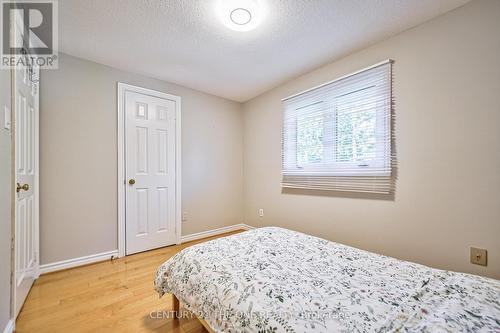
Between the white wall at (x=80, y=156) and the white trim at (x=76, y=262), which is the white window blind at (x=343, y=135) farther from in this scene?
the white trim at (x=76, y=262)

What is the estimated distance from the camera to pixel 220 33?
1.97 metres

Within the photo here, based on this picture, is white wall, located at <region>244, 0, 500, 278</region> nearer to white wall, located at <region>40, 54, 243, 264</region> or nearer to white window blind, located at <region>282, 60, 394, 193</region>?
white window blind, located at <region>282, 60, 394, 193</region>

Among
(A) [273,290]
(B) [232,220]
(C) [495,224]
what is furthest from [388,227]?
(B) [232,220]

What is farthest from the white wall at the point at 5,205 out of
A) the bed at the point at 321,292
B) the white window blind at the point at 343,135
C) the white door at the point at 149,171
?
the white window blind at the point at 343,135

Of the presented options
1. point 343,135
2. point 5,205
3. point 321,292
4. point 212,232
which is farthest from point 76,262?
point 343,135

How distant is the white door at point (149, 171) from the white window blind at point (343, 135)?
166 cm

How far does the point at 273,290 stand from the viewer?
1.02 meters

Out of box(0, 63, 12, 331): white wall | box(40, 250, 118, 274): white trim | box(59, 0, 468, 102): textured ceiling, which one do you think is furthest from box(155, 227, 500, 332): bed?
box(59, 0, 468, 102): textured ceiling

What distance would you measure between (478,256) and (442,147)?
0.85 meters

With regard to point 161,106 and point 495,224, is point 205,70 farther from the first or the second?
point 495,224

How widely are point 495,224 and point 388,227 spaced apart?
0.69 m

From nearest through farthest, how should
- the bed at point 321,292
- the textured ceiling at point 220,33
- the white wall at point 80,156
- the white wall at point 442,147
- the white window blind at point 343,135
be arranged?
the bed at point 321,292, the white wall at point 442,147, the textured ceiling at point 220,33, the white window blind at point 343,135, the white wall at point 80,156

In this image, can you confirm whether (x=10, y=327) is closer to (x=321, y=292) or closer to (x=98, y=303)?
(x=98, y=303)

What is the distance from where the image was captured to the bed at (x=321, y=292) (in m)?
0.83
